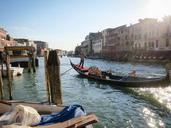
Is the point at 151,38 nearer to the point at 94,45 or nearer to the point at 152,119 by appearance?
the point at 152,119

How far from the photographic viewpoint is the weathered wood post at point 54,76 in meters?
8.70

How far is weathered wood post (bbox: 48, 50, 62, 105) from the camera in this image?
8.70 meters

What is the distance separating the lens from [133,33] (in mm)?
62500

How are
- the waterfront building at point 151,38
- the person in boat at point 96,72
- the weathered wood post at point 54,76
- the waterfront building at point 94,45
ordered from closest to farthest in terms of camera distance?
the weathered wood post at point 54,76
the person in boat at point 96,72
the waterfront building at point 151,38
the waterfront building at point 94,45

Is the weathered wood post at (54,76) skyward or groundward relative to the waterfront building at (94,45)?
groundward

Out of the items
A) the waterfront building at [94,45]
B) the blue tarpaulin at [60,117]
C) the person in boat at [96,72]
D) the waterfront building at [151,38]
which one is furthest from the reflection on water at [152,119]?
the waterfront building at [94,45]

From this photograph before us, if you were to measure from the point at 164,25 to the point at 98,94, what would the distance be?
127ft

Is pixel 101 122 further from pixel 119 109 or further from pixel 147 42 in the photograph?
pixel 147 42

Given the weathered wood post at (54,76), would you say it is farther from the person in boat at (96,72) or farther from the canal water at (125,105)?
the person in boat at (96,72)

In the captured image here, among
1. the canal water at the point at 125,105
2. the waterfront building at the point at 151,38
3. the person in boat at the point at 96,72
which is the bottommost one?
the canal water at the point at 125,105

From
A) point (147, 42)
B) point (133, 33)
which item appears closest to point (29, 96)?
point (147, 42)

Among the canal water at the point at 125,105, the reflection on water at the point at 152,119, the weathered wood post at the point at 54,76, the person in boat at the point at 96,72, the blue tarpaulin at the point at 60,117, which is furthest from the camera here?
the person in boat at the point at 96,72

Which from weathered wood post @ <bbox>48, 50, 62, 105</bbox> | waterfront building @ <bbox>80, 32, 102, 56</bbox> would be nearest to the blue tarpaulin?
weathered wood post @ <bbox>48, 50, 62, 105</bbox>

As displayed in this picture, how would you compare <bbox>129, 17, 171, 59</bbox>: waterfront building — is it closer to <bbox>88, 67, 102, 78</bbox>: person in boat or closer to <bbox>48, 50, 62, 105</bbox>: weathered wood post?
<bbox>88, 67, 102, 78</bbox>: person in boat
